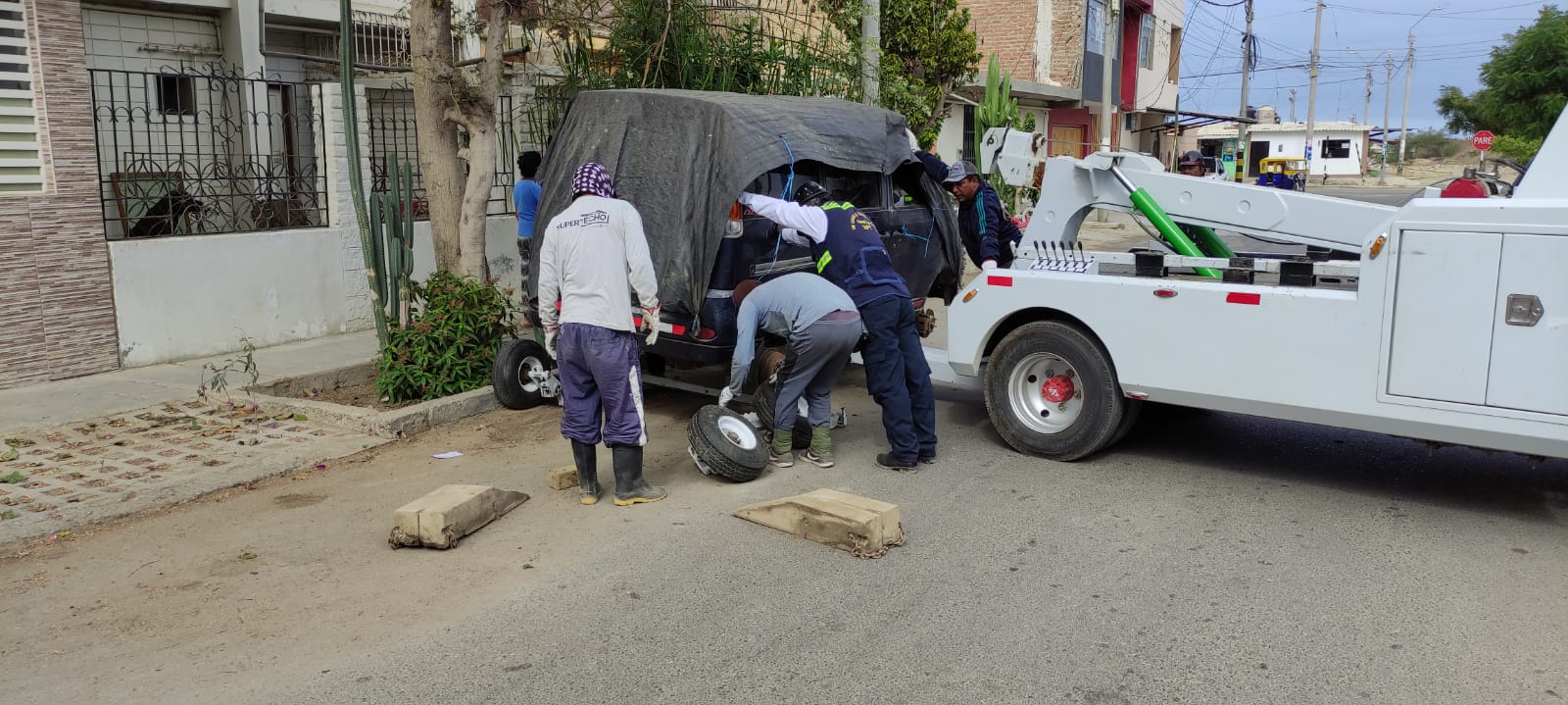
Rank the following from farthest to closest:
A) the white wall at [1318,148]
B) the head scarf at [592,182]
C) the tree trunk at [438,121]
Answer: the white wall at [1318,148] → the tree trunk at [438,121] → the head scarf at [592,182]

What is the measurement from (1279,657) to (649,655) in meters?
2.24

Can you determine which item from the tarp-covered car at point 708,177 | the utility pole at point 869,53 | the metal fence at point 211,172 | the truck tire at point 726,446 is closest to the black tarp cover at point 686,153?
the tarp-covered car at point 708,177

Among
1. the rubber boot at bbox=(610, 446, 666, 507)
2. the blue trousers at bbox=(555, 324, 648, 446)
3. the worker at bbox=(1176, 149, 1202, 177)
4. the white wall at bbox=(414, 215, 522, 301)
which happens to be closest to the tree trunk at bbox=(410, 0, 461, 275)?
the white wall at bbox=(414, 215, 522, 301)

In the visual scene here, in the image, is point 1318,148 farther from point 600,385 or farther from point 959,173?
point 600,385

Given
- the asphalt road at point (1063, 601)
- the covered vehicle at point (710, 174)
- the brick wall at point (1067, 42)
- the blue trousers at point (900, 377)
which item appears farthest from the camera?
the brick wall at point (1067, 42)

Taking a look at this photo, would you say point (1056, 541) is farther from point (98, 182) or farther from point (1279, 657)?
point (98, 182)

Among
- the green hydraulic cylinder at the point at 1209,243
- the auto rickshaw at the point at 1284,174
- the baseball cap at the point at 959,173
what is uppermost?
the auto rickshaw at the point at 1284,174

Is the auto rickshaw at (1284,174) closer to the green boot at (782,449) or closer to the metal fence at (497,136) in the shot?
the metal fence at (497,136)

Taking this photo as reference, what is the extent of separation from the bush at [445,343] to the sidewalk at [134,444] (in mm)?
651

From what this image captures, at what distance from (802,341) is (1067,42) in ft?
93.2

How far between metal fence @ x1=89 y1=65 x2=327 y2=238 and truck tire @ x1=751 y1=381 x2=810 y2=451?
492cm

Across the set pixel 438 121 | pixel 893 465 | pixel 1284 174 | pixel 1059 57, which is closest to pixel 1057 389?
pixel 893 465

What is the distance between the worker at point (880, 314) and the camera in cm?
686

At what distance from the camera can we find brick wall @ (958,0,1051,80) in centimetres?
3139
